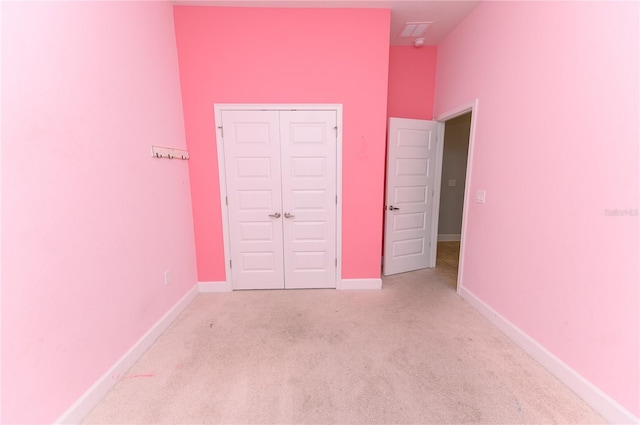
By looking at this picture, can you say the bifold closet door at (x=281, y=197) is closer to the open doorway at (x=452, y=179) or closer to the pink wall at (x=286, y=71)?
the pink wall at (x=286, y=71)

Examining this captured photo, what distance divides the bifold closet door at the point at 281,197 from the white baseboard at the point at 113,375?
907mm

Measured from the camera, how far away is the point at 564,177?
1.71 meters

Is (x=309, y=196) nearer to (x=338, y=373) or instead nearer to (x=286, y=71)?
(x=286, y=71)

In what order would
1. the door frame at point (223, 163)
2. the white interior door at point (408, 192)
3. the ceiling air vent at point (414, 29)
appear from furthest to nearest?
the white interior door at point (408, 192)
the ceiling air vent at point (414, 29)
the door frame at point (223, 163)

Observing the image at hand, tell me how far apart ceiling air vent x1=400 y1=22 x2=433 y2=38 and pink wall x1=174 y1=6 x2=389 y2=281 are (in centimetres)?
48

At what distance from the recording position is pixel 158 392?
5.39 ft

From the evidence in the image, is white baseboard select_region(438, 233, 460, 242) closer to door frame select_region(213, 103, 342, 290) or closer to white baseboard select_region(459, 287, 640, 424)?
white baseboard select_region(459, 287, 640, 424)

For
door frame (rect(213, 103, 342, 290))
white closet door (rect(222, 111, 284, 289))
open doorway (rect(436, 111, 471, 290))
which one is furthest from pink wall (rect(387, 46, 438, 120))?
white closet door (rect(222, 111, 284, 289))

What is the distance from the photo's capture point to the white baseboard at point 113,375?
4.66 ft

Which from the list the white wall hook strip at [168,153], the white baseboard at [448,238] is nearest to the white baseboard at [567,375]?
the white baseboard at [448,238]

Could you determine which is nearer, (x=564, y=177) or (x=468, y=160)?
(x=564, y=177)

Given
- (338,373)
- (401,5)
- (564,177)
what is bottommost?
(338,373)

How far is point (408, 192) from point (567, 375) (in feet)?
7.41

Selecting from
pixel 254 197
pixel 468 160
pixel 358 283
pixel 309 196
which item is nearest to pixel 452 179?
pixel 468 160
